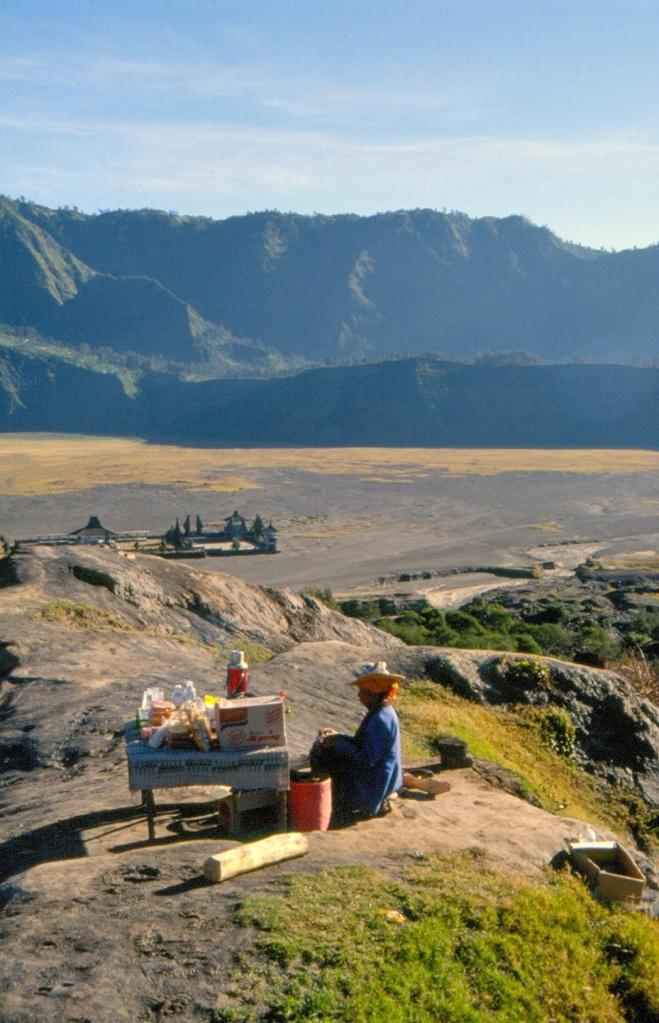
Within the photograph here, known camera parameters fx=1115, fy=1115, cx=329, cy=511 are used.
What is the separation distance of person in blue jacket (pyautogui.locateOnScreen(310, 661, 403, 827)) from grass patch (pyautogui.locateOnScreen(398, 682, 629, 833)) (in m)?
3.27

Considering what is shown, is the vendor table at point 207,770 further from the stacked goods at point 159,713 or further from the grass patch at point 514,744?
the grass patch at point 514,744

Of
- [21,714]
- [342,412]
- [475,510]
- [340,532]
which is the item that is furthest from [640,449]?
[21,714]

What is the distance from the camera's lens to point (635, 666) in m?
20.8

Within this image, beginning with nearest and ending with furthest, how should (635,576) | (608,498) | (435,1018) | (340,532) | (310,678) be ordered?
1. (435,1018)
2. (310,678)
3. (635,576)
4. (340,532)
5. (608,498)

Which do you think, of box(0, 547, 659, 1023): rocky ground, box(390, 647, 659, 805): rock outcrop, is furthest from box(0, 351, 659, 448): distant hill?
box(390, 647, 659, 805): rock outcrop

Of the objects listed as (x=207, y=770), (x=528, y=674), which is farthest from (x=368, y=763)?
(x=528, y=674)

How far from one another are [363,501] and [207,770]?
7349cm

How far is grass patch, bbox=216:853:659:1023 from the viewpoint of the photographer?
19.5ft

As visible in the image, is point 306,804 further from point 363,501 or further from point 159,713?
point 363,501

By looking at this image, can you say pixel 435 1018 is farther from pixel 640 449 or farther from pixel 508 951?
pixel 640 449

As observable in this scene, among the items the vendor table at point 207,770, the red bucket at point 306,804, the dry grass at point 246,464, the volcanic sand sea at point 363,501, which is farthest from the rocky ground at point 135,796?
the dry grass at point 246,464

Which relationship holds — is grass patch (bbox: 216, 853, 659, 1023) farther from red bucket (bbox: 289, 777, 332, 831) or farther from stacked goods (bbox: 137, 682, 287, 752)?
stacked goods (bbox: 137, 682, 287, 752)

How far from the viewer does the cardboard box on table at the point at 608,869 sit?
790cm

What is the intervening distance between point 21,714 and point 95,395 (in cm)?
17404
